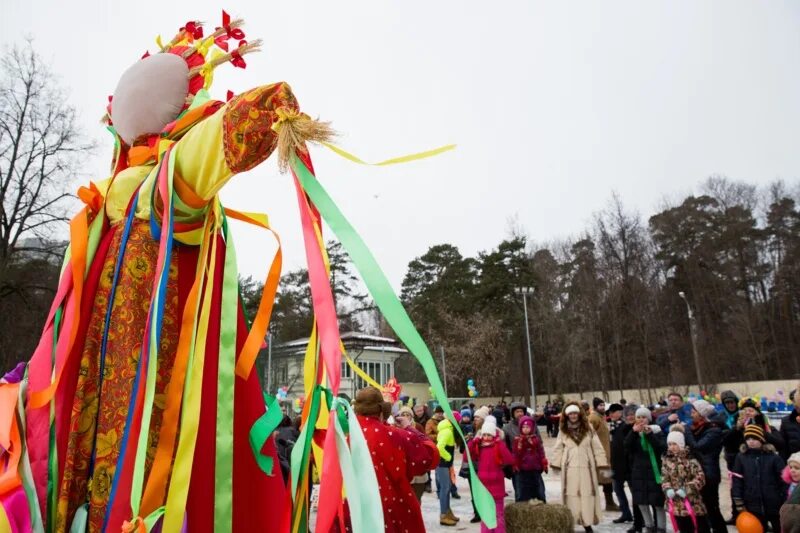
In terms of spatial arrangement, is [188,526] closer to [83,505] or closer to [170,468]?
[170,468]

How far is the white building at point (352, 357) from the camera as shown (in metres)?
34.5

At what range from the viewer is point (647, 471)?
709 cm

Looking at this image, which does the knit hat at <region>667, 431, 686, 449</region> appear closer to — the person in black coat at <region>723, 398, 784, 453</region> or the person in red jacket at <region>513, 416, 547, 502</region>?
the person in black coat at <region>723, 398, 784, 453</region>

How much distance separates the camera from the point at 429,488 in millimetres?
12148

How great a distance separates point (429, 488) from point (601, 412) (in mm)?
3941

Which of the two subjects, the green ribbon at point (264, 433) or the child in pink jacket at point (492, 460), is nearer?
the green ribbon at point (264, 433)

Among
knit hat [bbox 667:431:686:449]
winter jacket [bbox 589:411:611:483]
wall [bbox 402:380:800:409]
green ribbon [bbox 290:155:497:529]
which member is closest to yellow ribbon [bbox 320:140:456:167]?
green ribbon [bbox 290:155:497:529]

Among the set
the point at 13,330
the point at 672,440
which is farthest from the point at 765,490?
the point at 13,330

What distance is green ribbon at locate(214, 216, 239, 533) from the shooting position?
5.23 feet

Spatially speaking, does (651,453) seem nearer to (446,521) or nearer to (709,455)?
(709,455)

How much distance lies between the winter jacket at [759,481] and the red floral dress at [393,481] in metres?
4.29

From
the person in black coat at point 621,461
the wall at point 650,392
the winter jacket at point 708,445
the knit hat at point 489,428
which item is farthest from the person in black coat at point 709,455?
the wall at point 650,392

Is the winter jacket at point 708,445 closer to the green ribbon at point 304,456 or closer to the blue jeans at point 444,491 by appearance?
the blue jeans at point 444,491

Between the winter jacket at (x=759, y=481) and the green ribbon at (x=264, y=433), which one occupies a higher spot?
the green ribbon at (x=264, y=433)
